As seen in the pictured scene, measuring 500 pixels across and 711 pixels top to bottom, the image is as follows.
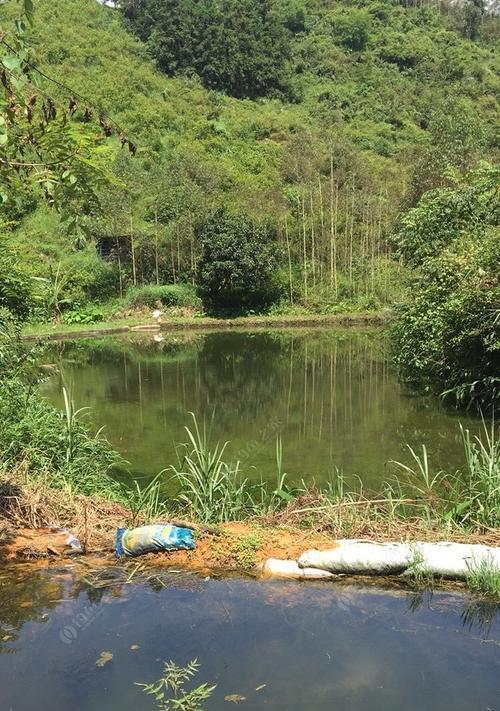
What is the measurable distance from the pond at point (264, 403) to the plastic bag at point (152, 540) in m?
2.51

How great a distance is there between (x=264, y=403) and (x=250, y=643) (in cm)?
782

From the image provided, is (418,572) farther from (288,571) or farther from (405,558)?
(288,571)

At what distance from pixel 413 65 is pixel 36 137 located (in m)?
54.1

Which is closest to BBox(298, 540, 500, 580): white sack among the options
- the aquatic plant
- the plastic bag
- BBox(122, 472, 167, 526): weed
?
the plastic bag

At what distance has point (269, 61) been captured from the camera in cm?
4516

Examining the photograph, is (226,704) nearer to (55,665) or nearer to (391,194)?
(55,665)

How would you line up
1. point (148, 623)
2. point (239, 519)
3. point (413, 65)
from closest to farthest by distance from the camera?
point (148, 623)
point (239, 519)
point (413, 65)

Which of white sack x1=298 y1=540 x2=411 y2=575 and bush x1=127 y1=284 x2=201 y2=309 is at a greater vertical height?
white sack x1=298 y1=540 x2=411 y2=575

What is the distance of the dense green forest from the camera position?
425 inches

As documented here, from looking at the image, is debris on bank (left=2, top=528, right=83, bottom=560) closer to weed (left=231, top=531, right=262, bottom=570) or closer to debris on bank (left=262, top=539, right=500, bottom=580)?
weed (left=231, top=531, right=262, bottom=570)

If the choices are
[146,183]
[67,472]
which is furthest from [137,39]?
[67,472]

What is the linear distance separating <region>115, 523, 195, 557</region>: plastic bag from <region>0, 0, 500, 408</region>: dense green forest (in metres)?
2.07

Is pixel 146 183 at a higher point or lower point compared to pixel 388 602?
higher

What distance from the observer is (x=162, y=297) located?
24.2 meters
